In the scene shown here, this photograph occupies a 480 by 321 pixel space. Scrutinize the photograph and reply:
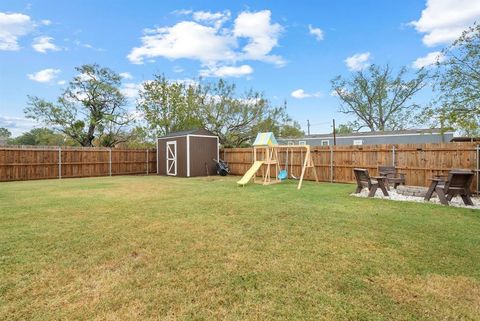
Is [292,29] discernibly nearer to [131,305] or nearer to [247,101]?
[247,101]

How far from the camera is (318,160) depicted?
1113 centimetres

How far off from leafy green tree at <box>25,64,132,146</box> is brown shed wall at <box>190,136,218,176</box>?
29.7 ft

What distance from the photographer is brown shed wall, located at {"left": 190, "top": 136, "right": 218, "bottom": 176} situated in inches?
539

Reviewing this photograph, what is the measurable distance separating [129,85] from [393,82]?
2165cm

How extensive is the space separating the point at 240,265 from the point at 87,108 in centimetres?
2030

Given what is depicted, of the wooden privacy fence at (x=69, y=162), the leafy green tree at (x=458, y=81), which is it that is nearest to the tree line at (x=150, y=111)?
the wooden privacy fence at (x=69, y=162)

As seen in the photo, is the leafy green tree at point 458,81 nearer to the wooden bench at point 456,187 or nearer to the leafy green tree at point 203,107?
the wooden bench at point 456,187

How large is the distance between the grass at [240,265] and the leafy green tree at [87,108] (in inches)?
639

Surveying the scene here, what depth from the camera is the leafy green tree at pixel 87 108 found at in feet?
59.6

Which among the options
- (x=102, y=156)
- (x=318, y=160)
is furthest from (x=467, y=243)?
(x=102, y=156)

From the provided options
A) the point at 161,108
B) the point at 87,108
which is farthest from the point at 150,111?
the point at 87,108

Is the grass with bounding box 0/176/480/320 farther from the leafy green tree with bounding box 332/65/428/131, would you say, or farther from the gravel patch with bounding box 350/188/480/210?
the leafy green tree with bounding box 332/65/428/131

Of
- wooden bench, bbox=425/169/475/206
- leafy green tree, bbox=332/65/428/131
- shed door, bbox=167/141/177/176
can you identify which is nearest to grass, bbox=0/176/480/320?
wooden bench, bbox=425/169/475/206

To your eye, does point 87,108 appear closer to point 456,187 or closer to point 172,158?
point 172,158
